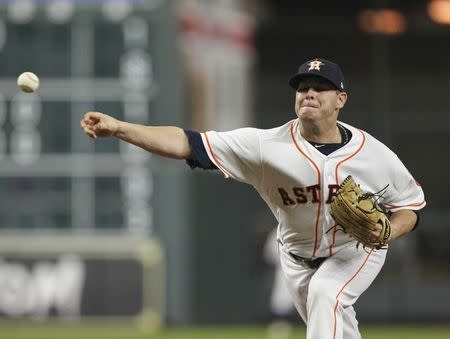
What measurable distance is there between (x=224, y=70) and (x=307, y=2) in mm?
12029

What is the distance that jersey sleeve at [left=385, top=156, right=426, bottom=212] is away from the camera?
18.9 ft

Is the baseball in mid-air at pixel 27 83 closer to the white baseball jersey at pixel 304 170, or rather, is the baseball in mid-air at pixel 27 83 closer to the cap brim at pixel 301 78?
the white baseball jersey at pixel 304 170

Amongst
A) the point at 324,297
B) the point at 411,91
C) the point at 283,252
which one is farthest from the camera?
the point at 411,91

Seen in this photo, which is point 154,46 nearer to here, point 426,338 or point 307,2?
point 426,338

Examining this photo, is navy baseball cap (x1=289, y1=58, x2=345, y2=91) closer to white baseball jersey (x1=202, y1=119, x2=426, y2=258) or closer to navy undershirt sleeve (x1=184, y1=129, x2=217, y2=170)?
white baseball jersey (x1=202, y1=119, x2=426, y2=258)

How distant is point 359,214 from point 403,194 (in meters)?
0.52

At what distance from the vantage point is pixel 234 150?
5633 mm

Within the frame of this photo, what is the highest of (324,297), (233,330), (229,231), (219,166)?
(219,166)

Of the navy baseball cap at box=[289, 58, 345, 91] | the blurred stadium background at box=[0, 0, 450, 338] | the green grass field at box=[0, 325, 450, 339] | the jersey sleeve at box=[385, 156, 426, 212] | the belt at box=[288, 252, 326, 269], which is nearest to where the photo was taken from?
the navy baseball cap at box=[289, 58, 345, 91]

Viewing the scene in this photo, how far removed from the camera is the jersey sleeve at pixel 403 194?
5.77m

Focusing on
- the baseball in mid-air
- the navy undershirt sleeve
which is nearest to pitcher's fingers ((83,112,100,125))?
the baseball in mid-air

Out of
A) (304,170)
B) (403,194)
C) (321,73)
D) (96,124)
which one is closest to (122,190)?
(403,194)

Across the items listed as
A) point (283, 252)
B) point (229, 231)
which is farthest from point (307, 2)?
point (283, 252)

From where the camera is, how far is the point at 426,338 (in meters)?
12.6
